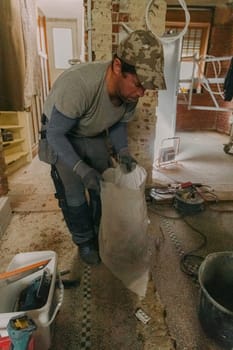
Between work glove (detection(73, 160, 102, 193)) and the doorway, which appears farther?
the doorway

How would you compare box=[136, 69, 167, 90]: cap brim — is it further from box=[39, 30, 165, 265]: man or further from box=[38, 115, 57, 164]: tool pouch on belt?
box=[38, 115, 57, 164]: tool pouch on belt

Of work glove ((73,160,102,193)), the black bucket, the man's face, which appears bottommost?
the black bucket

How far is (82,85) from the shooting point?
1019mm

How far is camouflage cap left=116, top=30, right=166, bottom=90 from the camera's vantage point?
3.04 ft

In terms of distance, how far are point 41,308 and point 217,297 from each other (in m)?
0.82

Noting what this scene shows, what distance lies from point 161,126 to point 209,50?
3730 millimetres

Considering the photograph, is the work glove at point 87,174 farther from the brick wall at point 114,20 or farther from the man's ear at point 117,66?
the brick wall at point 114,20

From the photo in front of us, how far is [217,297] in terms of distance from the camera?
1137 mm

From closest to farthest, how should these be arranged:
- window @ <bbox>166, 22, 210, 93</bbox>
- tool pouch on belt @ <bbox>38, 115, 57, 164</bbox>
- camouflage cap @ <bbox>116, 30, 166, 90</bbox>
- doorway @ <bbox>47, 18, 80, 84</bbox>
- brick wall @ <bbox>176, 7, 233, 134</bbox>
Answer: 1. camouflage cap @ <bbox>116, 30, 166, 90</bbox>
2. tool pouch on belt @ <bbox>38, 115, 57, 164</bbox>
3. doorway @ <bbox>47, 18, 80, 84</bbox>
4. brick wall @ <bbox>176, 7, 233, 134</bbox>
5. window @ <bbox>166, 22, 210, 93</bbox>

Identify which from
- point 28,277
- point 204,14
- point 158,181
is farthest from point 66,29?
point 28,277

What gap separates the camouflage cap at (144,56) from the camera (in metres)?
0.93

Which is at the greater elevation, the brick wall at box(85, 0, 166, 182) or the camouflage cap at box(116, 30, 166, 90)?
the brick wall at box(85, 0, 166, 182)

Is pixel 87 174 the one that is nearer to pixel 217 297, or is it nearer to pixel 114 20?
pixel 217 297

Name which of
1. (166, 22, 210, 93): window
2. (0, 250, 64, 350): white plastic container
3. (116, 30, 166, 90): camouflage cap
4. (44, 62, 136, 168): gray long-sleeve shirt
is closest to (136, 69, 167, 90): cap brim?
(116, 30, 166, 90): camouflage cap
